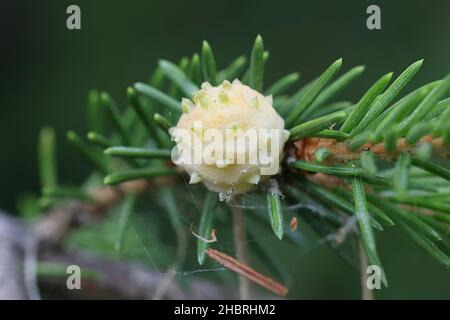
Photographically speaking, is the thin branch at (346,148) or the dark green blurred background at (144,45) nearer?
the thin branch at (346,148)

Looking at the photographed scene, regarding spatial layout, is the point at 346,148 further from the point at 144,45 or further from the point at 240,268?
the point at 144,45

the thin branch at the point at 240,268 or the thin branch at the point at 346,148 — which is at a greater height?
the thin branch at the point at 346,148

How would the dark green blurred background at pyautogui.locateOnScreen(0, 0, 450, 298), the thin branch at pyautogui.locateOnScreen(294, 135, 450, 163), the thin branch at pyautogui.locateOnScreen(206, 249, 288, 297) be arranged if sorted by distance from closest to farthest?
the thin branch at pyautogui.locateOnScreen(294, 135, 450, 163), the thin branch at pyautogui.locateOnScreen(206, 249, 288, 297), the dark green blurred background at pyautogui.locateOnScreen(0, 0, 450, 298)

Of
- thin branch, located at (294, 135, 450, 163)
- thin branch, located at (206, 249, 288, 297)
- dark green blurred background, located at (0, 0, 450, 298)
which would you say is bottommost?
thin branch, located at (206, 249, 288, 297)

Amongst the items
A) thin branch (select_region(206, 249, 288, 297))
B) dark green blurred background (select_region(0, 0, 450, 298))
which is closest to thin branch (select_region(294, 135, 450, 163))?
thin branch (select_region(206, 249, 288, 297))

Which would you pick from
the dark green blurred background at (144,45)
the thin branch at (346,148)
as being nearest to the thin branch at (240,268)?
the thin branch at (346,148)

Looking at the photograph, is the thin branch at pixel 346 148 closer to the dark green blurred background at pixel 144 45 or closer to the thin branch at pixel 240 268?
the thin branch at pixel 240 268

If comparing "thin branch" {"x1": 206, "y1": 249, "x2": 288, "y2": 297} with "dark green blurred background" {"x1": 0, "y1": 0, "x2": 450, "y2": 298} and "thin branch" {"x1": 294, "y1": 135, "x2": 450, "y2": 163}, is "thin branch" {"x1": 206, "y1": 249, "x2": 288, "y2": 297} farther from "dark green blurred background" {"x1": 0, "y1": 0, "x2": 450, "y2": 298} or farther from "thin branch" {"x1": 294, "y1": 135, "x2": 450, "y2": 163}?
"dark green blurred background" {"x1": 0, "y1": 0, "x2": 450, "y2": 298}

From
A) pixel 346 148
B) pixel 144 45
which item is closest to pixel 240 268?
pixel 346 148

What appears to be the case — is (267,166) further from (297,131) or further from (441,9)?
(441,9)
